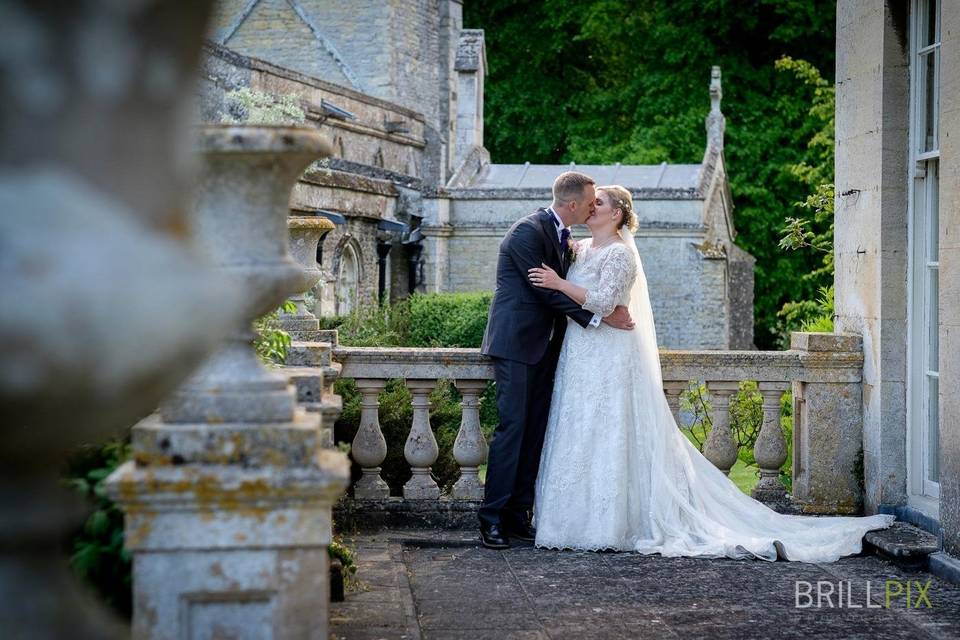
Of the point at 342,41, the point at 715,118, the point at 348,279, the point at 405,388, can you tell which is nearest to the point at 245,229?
the point at 405,388

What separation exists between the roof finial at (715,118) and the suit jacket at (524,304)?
2374 centimetres

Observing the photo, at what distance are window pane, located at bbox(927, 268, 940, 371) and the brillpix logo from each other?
134 cm

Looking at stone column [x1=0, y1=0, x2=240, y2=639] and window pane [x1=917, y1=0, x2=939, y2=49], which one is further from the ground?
window pane [x1=917, y1=0, x2=939, y2=49]

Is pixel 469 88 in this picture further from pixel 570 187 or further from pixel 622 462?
pixel 622 462

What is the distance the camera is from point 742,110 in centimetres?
3316

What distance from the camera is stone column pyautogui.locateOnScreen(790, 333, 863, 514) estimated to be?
7379mm

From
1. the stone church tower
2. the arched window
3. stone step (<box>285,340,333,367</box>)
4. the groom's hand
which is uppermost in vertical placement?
the stone church tower

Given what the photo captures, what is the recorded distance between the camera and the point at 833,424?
293 inches

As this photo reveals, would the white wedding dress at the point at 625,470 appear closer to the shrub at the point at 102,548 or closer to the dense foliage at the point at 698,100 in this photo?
the shrub at the point at 102,548

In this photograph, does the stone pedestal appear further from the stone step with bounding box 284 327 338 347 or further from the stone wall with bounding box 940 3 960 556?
the stone wall with bounding box 940 3 960 556

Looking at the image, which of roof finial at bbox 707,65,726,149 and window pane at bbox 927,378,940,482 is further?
roof finial at bbox 707,65,726,149

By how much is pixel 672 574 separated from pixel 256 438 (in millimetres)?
3387

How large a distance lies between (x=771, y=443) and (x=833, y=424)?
15.1 inches

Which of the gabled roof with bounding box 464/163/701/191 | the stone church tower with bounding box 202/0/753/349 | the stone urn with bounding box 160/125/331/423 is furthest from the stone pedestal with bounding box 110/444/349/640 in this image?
the gabled roof with bounding box 464/163/701/191
